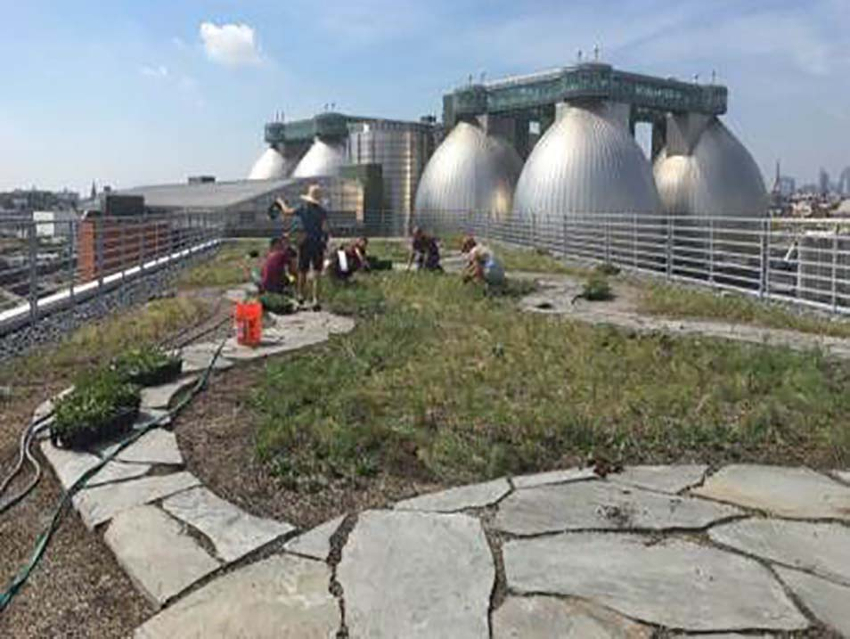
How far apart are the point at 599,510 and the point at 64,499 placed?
2.54 meters

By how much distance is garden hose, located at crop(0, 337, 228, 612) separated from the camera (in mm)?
3180

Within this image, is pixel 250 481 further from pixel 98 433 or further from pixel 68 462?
pixel 98 433

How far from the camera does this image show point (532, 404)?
5512mm

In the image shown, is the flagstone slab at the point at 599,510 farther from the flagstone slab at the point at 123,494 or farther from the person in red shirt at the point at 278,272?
the person in red shirt at the point at 278,272

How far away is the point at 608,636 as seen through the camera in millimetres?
2678

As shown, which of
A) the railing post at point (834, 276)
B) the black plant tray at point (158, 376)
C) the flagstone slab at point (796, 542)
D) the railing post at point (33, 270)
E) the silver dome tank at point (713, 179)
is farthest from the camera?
the silver dome tank at point (713, 179)

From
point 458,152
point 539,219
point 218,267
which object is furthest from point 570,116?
point 218,267

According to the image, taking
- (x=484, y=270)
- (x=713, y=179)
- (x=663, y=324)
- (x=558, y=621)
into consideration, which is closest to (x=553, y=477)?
(x=558, y=621)

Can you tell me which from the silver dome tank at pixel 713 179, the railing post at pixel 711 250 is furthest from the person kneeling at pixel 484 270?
the silver dome tank at pixel 713 179

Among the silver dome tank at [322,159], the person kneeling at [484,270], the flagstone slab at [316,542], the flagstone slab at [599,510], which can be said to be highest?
the silver dome tank at [322,159]

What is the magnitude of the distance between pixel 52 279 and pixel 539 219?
22.9m

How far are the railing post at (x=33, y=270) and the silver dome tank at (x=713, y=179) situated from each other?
52622 mm

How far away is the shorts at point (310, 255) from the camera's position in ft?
37.0

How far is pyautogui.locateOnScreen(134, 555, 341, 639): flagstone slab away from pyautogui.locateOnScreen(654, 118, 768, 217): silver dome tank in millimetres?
57617
